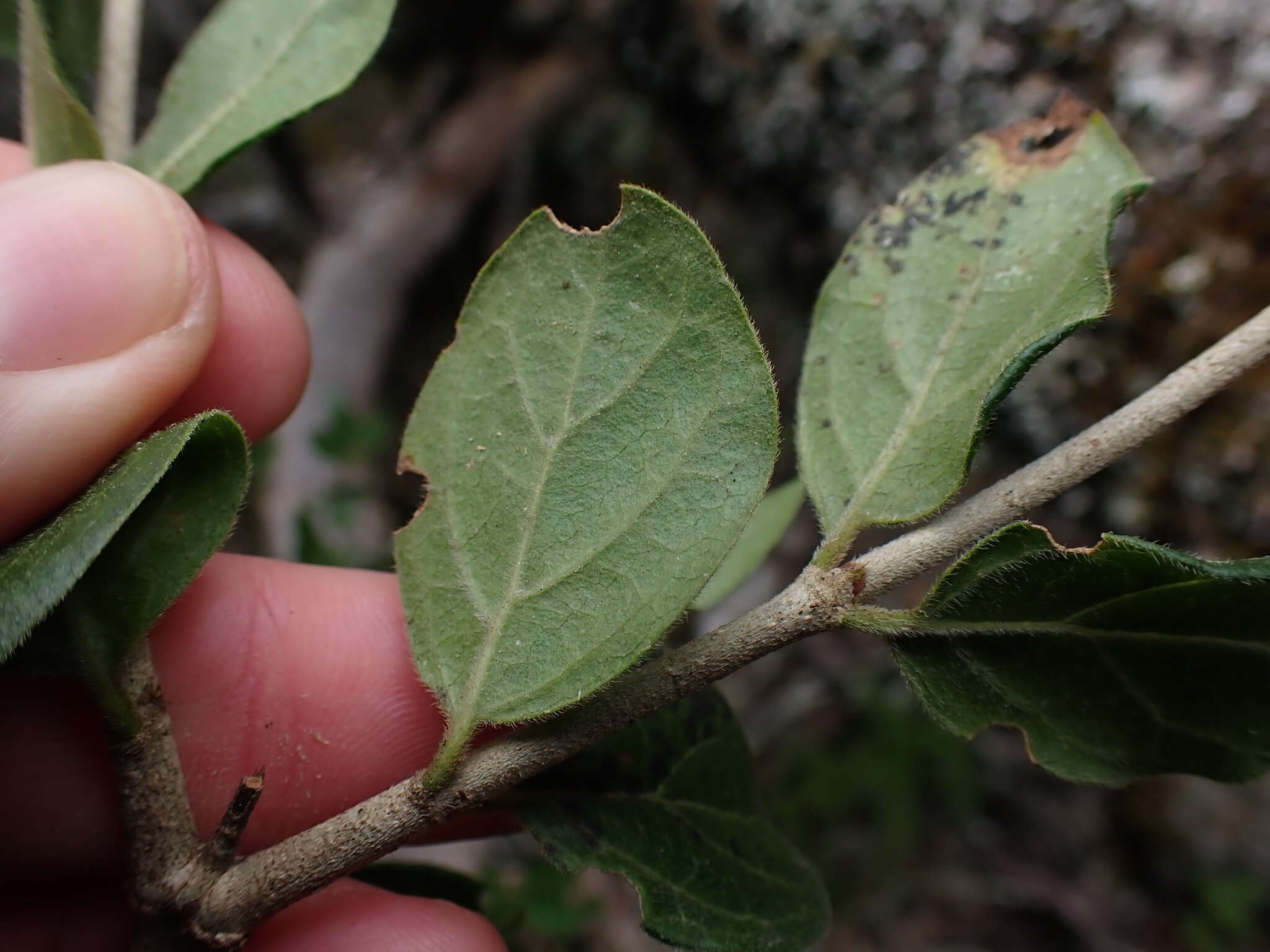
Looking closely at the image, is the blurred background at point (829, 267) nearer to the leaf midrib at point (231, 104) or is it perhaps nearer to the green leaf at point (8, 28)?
the leaf midrib at point (231, 104)

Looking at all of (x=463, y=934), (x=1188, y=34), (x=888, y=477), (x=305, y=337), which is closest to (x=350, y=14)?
(x=305, y=337)

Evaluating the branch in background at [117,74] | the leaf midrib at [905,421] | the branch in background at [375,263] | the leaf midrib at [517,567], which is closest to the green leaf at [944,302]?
the leaf midrib at [905,421]

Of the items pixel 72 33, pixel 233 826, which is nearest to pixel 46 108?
pixel 72 33

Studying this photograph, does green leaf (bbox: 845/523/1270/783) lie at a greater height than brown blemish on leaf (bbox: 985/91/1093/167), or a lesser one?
lesser

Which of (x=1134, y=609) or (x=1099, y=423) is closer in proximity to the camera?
(x=1134, y=609)

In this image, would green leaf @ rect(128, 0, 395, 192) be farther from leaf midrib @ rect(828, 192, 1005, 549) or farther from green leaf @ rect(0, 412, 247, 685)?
leaf midrib @ rect(828, 192, 1005, 549)

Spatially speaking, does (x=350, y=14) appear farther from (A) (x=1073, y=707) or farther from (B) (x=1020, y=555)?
(A) (x=1073, y=707)

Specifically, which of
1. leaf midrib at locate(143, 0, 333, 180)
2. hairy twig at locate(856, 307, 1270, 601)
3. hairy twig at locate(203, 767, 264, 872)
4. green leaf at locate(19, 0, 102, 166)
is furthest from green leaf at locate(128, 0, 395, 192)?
hairy twig at locate(856, 307, 1270, 601)
